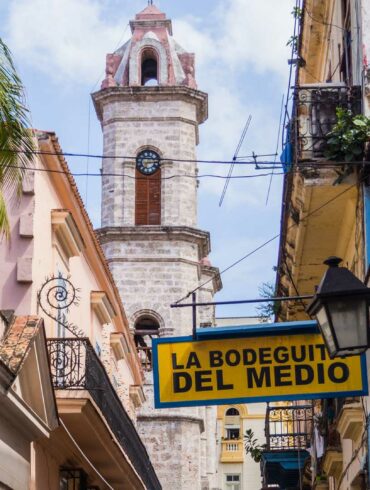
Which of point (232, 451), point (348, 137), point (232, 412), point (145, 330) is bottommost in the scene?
point (348, 137)

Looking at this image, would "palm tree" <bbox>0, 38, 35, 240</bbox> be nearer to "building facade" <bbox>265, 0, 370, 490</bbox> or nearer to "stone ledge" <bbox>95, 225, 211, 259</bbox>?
"building facade" <bbox>265, 0, 370, 490</bbox>

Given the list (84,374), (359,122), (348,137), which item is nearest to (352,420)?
(348,137)

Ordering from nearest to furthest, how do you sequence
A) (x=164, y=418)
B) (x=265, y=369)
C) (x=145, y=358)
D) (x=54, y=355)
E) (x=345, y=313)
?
(x=345, y=313) → (x=265, y=369) → (x=54, y=355) → (x=145, y=358) → (x=164, y=418)

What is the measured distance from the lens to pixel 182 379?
1020 centimetres

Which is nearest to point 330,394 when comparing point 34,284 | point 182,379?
point 182,379

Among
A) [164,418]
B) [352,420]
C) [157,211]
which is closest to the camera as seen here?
[352,420]

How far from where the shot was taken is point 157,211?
41.1 meters

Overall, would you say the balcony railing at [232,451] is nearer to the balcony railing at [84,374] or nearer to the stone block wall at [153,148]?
the stone block wall at [153,148]

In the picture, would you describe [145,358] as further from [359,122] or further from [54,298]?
[359,122]

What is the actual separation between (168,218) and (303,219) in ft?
93.3

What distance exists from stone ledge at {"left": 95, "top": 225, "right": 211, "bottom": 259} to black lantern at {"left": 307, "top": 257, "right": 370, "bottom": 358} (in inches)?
1283

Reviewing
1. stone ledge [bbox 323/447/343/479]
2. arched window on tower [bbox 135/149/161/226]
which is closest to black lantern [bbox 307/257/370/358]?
stone ledge [bbox 323/447/343/479]

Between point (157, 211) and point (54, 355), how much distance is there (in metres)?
26.2

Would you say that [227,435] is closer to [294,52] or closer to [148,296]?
[148,296]
